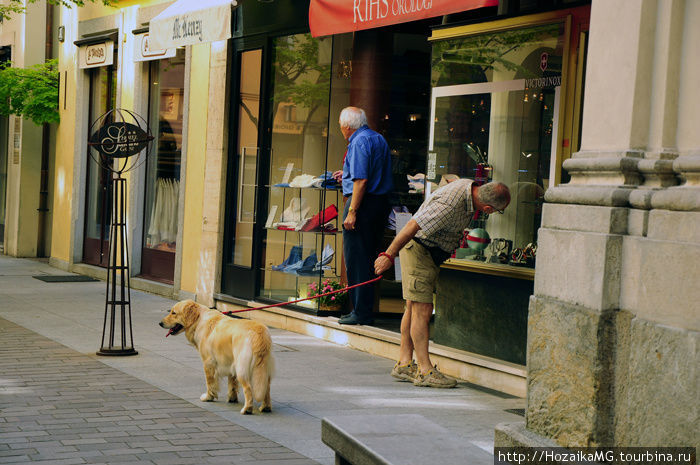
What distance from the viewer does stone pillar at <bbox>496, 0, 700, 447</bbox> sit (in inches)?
141

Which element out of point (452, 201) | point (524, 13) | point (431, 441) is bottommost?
point (431, 441)

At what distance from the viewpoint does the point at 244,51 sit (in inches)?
475

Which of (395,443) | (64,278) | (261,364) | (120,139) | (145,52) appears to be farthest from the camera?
(64,278)

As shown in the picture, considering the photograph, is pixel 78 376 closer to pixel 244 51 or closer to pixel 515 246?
pixel 515 246

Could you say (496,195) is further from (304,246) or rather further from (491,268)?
(304,246)

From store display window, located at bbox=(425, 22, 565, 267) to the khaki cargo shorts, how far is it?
513 mm

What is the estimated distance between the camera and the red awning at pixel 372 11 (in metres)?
7.64

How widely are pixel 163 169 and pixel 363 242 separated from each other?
18.5 feet

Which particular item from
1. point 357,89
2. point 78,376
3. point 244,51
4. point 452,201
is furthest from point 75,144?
point 452,201

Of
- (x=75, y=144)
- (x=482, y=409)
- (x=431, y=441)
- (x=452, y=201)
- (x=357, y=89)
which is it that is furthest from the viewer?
(x=75, y=144)

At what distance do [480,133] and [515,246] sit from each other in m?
1.06

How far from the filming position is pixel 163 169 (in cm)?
1435

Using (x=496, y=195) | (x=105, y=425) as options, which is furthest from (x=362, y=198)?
(x=105, y=425)

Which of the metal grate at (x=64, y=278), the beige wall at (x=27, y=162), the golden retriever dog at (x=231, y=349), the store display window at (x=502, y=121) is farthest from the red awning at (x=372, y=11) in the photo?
the beige wall at (x=27, y=162)
